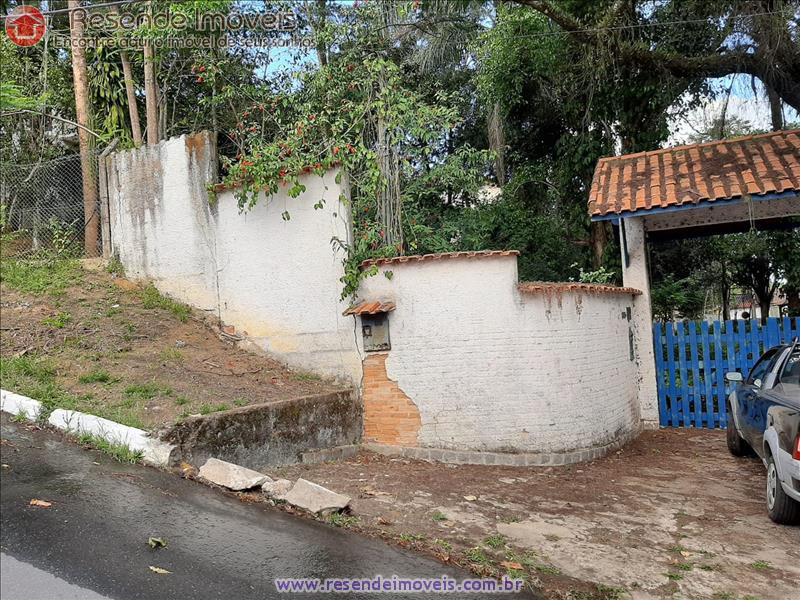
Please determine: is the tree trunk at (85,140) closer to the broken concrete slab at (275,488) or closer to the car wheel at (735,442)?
the broken concrete slab at (275,488)

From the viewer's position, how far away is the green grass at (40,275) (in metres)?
9.13

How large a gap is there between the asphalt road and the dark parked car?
8.42 feet

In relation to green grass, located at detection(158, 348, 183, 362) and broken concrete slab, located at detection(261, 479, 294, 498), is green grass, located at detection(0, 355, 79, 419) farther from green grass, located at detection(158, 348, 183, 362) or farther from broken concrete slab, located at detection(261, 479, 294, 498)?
broken concrete slab, located at detection(261, 479, 294, 498)

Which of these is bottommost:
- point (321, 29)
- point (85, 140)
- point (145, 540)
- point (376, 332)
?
point (145, 540)

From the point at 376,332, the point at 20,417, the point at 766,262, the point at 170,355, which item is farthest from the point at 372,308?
the point at 766,262

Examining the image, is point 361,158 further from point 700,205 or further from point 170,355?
point 700,205

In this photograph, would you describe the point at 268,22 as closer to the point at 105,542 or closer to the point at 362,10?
the point at 362,10

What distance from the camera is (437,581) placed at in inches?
157

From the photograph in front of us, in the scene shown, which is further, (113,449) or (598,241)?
(598,241)

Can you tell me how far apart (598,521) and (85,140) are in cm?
1069

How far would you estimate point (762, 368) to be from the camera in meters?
6.77

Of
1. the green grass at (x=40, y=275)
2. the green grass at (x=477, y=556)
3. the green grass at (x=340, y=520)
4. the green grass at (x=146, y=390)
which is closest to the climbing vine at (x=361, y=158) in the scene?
the green grass at (x=146, y=390)

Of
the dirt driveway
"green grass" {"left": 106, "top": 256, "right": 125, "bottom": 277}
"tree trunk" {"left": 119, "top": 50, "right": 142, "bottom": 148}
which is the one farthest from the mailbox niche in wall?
"tree trunk" {"left": 119, "top": 50, "right": 142, "bottom": 148}

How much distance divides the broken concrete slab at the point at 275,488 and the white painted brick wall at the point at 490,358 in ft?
7.99
